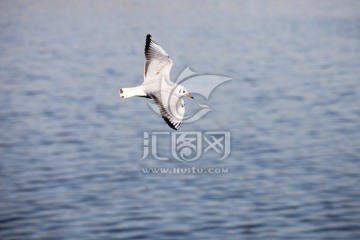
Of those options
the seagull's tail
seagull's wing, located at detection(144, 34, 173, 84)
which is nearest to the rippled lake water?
seagull's wing, located at detection(144, 34, 173, 84)

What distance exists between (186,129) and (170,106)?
7193mm

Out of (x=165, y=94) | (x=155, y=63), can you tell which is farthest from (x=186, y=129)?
(x=165, y=94)

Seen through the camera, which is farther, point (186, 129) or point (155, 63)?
point (186, 129)

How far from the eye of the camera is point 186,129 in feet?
44.5

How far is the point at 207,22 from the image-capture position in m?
26.2

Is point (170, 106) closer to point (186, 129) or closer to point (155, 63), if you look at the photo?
point (155, 63)

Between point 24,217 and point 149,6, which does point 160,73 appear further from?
point 149,6

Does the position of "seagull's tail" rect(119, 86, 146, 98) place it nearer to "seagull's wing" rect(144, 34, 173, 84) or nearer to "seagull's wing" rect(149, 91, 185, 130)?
"seagull's wing" rect(149, 91, 185, 130)

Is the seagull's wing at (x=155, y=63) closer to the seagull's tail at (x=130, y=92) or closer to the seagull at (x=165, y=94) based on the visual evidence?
the seagull at (x=165, y=94)

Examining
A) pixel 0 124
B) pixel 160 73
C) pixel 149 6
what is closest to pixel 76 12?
pixel 149 6

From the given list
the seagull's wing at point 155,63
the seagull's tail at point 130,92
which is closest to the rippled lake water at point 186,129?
the seagull's wing at point 155,63

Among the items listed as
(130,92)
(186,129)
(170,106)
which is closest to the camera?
(130,92)

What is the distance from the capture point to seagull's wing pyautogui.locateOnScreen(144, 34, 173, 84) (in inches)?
265

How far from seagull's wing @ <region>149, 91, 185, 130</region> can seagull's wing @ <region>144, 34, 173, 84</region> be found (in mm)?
296
